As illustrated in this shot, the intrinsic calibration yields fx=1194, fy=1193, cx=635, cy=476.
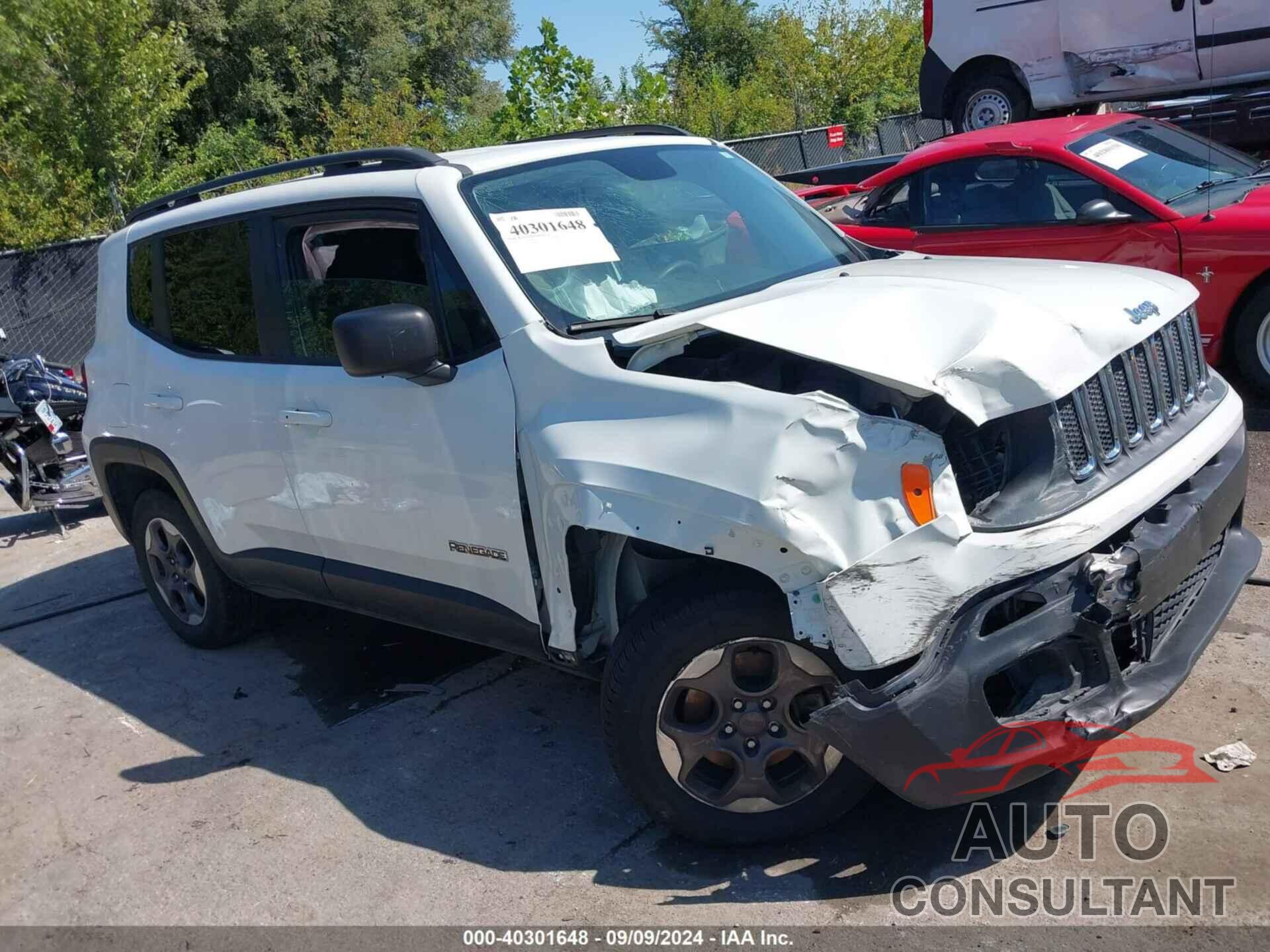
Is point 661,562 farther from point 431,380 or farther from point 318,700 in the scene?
point 318,700

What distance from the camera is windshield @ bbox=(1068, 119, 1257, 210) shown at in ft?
23.3

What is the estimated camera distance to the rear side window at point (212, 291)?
4.68m

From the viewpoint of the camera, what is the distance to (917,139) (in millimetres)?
24422

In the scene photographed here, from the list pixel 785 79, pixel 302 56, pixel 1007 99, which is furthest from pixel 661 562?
pixel 302 56

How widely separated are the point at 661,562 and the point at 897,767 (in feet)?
3.15

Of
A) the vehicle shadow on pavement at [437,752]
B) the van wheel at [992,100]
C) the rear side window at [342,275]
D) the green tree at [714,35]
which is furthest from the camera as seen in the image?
the green tree at [714,35]

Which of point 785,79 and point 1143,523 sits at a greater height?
point 785,79

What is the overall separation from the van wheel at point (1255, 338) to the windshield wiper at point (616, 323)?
4341 mm

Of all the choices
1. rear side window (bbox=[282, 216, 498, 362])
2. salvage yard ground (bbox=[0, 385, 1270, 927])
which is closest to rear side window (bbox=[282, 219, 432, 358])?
rear side window (bbox=[282, 216, 498, 362])

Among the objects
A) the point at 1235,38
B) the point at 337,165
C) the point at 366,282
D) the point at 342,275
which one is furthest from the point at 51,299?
the point at 1235,38

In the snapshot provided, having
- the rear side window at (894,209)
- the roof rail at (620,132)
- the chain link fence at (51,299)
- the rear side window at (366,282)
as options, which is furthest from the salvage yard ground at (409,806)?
the chain link fence at (51,299)

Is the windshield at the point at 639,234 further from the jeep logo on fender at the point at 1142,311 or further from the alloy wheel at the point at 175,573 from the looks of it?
the alloy wheel at the point at 175,573

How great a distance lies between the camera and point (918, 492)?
2910 millimetres

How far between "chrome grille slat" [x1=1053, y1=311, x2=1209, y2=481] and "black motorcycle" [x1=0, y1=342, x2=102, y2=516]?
717cm
